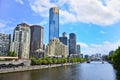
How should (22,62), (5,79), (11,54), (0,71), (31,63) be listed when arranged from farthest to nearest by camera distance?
(11,54) < (31,63) < (22,62) < (0,71) < (5,79)

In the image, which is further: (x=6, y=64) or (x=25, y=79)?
(x=6, y=64)

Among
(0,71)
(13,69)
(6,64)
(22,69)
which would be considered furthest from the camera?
(6,64)

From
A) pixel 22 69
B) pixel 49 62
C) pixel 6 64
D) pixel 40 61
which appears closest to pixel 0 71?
pixel 22 69

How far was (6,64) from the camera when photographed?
10300 cm

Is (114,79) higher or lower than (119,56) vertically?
lower

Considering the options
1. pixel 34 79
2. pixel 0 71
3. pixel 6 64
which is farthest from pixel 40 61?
pixel 34 79

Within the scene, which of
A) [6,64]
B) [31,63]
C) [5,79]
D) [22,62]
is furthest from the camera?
[31,63]

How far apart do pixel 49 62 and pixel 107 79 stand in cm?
9582

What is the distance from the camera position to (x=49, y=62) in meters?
152

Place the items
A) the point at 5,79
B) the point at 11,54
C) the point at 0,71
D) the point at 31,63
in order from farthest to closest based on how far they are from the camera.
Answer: the point at 11,54, the point at 31,63, the point at 0,71, the point at 5,79

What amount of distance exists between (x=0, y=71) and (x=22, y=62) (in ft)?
139

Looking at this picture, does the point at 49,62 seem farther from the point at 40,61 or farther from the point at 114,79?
the point at 114,79

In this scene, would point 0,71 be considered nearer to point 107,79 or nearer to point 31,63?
point 107,79

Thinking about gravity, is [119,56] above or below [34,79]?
above
